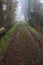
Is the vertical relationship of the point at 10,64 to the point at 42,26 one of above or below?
above

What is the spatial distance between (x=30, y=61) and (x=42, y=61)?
57cm

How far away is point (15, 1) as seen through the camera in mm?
35344

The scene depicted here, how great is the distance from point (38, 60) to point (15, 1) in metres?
28.4

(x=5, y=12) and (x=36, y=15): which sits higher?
(x=5, y=12)

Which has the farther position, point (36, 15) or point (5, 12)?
point (36, 15)

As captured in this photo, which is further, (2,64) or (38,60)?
(38,60)

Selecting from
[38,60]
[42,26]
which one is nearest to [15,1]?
[42,26]

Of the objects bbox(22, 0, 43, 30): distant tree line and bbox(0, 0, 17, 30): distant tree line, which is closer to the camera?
bbox(0, 0, 17, 30): distant tree line

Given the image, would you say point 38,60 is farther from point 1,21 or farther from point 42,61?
point 1,21

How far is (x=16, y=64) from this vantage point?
24.0 ft

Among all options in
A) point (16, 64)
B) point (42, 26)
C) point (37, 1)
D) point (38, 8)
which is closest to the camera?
point (16, 64)

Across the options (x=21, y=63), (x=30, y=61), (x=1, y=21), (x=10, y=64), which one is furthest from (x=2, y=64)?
(x=1, y=21)

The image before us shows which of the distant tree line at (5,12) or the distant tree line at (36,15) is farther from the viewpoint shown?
the distant tree line at (36,15)

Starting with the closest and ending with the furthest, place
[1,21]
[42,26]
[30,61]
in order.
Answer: [30,61] < [1,21] < [42,26]
